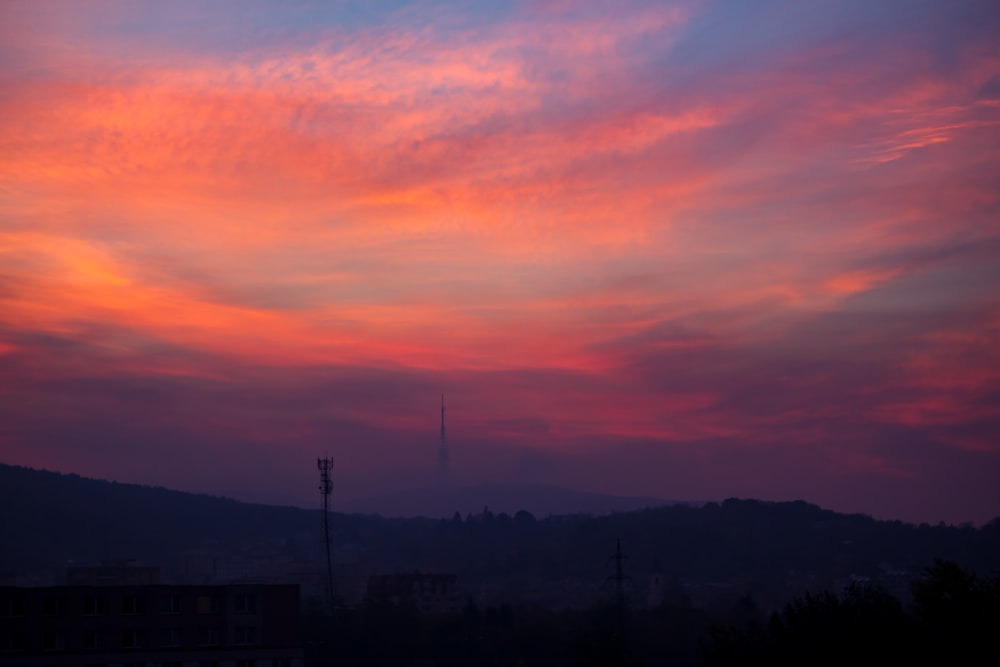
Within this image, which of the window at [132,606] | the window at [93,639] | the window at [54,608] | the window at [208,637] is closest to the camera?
the window at [54,608]

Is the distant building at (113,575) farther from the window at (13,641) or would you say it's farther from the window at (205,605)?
the window at (13,641)

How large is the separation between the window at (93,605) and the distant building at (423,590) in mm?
90257

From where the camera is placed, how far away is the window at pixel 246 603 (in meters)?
75.3

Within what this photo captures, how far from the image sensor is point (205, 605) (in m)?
74.6

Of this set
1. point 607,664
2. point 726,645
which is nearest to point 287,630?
point 607,664

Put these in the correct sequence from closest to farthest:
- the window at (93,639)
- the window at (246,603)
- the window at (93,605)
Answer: the window at (93,639) < the window at (93,605) < the window at (246,603)

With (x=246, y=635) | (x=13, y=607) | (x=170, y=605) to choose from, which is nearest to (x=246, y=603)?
(x=246, y=635)

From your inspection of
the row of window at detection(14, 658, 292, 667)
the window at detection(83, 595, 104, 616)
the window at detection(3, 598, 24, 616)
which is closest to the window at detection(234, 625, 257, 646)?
the row of window at detection(14, 658, 292, 667)

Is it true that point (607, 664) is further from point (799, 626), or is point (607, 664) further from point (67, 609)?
point (799, 626)

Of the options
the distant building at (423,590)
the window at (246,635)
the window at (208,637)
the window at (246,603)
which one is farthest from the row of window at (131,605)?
the distant building at (423,590)

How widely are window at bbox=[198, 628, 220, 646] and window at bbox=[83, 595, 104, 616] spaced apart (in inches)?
223

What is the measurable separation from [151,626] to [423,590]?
108m

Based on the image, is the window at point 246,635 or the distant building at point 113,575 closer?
the window at point 246,635

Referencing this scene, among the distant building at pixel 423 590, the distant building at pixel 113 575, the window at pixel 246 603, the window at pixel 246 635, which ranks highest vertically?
the distant building at pixel 113 575
